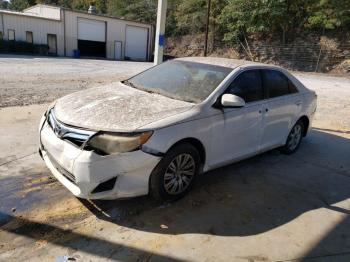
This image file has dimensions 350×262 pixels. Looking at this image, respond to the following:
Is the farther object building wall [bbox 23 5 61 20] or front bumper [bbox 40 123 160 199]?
building wall [bbox 23 5 61 20]

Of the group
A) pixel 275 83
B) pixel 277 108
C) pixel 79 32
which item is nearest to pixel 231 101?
pixel 277 108

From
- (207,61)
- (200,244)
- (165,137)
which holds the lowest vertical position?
(200,244)

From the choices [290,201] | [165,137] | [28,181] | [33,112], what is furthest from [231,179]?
[33,112]

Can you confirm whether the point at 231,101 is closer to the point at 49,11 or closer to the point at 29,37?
the point at 29,37

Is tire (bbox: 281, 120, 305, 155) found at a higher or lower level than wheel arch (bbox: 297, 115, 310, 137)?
lower

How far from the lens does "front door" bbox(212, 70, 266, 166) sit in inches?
171

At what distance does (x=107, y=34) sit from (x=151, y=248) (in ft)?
126

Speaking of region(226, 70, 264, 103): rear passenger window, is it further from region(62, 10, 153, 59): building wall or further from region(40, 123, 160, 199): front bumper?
region(62, 10, 153, 59): building wall

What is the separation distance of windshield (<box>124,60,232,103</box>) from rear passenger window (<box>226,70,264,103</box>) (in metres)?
0.18

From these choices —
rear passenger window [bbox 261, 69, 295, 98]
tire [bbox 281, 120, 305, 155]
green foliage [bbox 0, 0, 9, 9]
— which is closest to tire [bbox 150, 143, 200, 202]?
rear passenger window [bbox 261, 69, 295, 98]

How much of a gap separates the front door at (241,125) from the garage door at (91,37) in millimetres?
35462

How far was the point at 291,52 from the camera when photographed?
3594cm

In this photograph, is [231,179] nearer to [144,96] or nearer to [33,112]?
[144,96]

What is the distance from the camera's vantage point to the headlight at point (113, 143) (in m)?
3.40
